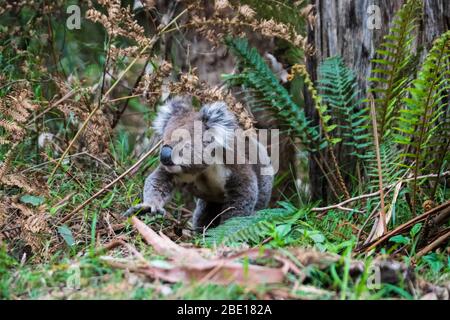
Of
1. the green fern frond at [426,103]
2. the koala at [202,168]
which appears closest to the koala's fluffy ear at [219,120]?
the koala at [202,168]

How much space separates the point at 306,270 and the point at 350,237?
1.53 meters

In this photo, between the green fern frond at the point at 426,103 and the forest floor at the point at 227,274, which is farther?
the green fern frond at the point at 426,103

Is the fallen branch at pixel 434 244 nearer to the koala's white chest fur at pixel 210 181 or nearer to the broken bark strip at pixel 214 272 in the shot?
the broken bark strip at pixel 214 272

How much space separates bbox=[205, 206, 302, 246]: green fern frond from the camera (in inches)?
178

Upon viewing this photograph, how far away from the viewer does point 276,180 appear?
25.2 ft

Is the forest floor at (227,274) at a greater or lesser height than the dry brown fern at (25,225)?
lesser

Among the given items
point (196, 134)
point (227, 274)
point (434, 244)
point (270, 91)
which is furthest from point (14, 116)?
point (434, 244)

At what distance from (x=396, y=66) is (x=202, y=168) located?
1.94m

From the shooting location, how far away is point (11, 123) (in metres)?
4.69

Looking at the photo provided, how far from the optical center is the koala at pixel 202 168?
561cm

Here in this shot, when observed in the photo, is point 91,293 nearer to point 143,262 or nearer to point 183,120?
point 143,262

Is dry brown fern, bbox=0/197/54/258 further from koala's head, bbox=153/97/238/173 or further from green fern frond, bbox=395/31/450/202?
green fern frond, bbox=395/31/450/202

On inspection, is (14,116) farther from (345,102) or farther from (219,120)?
(345,102)

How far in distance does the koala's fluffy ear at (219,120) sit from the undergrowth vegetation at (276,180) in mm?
146
